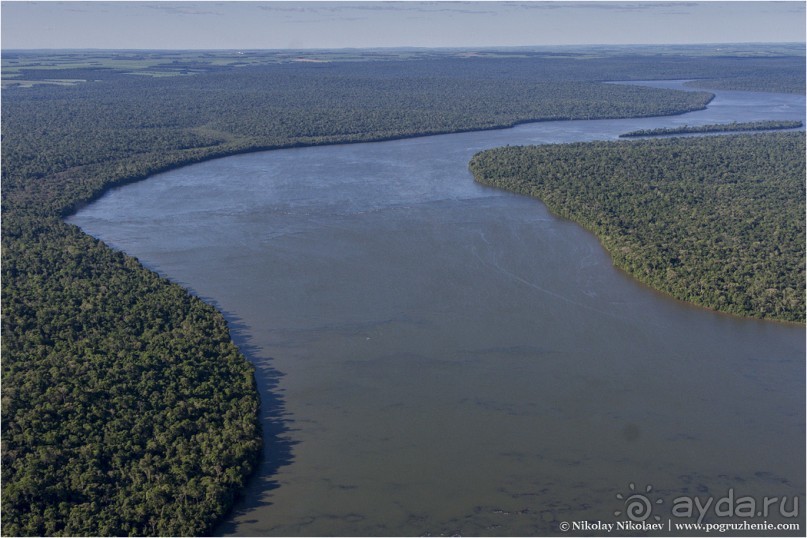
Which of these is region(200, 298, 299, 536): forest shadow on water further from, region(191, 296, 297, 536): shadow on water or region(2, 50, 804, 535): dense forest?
region(2, 50, 804, 535): dense forest

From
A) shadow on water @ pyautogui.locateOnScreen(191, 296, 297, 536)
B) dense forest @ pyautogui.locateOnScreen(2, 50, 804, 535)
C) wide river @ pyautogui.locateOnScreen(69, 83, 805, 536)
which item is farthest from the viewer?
wide river @ pyautogui.locateOnScreen(69, 83, 805, 536)

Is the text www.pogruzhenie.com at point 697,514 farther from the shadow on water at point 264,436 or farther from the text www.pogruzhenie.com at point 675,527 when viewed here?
the shadow on water at point 264,436

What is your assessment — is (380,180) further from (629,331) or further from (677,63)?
(677,63)

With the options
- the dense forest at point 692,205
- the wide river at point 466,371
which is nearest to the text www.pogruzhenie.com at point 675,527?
the wide river at point 466,371

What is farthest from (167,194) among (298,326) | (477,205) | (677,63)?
(677,63)

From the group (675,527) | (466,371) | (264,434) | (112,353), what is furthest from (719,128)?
(112,353)

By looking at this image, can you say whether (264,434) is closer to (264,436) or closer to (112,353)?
(264,436)

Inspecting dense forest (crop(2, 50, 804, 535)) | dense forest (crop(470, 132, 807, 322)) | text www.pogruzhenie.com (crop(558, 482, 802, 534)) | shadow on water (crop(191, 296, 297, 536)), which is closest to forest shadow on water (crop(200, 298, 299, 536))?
shadow on water (crop(191, 296, 297, 536))
